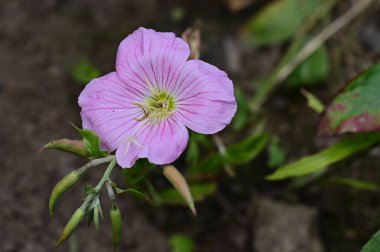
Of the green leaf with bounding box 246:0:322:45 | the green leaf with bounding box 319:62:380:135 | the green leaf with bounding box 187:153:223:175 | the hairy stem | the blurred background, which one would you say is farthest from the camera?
the green leaf with bounding box 246:0:322:45

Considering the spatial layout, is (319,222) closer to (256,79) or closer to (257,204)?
(257,204)

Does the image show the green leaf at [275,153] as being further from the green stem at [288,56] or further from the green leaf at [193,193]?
the green leaf at [193,193]

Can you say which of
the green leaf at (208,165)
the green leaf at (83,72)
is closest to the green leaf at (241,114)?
the green leaf at (208,165)

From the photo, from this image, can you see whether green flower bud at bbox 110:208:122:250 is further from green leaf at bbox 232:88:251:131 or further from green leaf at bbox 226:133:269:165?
green leaf at bbox 232:88:251:131

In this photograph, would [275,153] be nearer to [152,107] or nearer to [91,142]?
[152,107]

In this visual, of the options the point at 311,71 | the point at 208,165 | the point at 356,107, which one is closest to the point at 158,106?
the point at 208,165

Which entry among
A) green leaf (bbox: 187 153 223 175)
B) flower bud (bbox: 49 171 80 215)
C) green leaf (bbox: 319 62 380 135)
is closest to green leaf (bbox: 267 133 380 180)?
green leaf (bbox: 319 62 380 135)

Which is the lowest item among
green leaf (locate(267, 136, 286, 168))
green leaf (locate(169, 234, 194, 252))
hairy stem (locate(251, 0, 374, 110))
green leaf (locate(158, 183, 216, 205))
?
green leaf (locate(169, 234, 194, 252))
